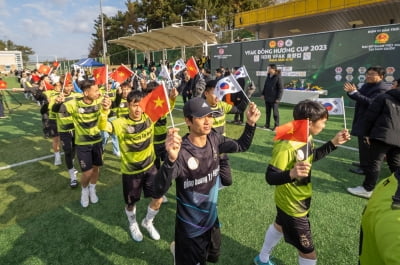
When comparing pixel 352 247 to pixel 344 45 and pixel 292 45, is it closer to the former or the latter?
pixel 344 45

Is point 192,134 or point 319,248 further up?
point 192,134

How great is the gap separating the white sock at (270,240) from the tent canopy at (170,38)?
19.6 m

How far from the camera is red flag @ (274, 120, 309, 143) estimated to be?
8.18ft

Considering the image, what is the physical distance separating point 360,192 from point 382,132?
4.22 feet

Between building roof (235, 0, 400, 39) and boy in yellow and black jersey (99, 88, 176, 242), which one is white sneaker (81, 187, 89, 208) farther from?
building roof (235, 0, 400, 39)

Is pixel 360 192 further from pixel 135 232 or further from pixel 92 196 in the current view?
pixel 92 196

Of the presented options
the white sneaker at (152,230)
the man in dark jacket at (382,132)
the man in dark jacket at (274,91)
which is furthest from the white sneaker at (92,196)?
the man in dark jacket at (274,91)

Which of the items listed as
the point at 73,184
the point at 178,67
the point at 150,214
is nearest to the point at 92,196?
the point at 73,184

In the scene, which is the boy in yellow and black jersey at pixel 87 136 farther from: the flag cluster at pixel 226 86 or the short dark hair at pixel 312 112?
the short dark hair at pixel 312 112

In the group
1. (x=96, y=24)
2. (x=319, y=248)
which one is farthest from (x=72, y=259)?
(x=96, y=24)

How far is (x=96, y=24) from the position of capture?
67188 mm

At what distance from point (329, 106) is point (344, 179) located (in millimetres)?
2869

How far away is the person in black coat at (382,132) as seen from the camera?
4.27 meters

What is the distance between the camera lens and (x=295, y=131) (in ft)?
8.32
